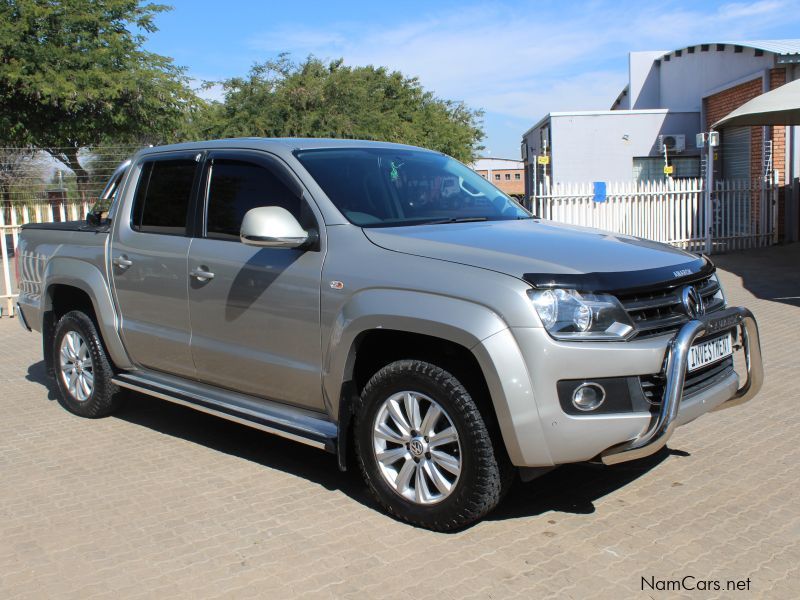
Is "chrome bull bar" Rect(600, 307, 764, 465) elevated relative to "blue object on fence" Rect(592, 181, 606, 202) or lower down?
lower down

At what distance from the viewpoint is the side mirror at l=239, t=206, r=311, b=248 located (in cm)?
410

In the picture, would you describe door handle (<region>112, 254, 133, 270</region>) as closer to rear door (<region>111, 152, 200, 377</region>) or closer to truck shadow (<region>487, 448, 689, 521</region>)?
rear door (<region>111, 152, 200, 377</region>)

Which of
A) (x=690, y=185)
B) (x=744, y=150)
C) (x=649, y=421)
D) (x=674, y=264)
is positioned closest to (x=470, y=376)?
(x=649, y=421)

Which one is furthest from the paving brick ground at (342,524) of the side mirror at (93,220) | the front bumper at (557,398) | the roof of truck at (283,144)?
the roof of truck at (283,144)

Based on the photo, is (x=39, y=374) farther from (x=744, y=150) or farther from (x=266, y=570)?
(x=744, y=150)

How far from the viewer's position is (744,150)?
19.1m

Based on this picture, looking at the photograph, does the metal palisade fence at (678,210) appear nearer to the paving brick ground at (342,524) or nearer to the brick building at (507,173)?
the paving brick ground at (342,524)

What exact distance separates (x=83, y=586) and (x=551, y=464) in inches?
82.2

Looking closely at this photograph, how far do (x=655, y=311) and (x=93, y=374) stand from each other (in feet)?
13.4

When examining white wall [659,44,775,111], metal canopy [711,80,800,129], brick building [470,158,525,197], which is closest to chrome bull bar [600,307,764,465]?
metal canopy [711,80,800,129]

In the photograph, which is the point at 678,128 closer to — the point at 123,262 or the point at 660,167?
the point at 660,167

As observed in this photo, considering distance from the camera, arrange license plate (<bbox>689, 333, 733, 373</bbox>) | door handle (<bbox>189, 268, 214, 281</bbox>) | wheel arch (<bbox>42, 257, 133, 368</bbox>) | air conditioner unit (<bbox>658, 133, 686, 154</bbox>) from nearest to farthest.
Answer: license plate (<bbox>689, 333, 733, 373</bbox>) < door handle (<bbox>189, 268, 214, 281</bbox>) < wheel arch (<bbox>42, 257, 133, 368</bbox>) < air conditioner unit (<bbox>658, 133, 686, 154</bbox>)

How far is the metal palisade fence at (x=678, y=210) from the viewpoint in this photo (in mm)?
15758

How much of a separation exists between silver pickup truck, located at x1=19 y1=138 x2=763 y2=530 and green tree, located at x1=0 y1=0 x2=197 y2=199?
17.5 meters
